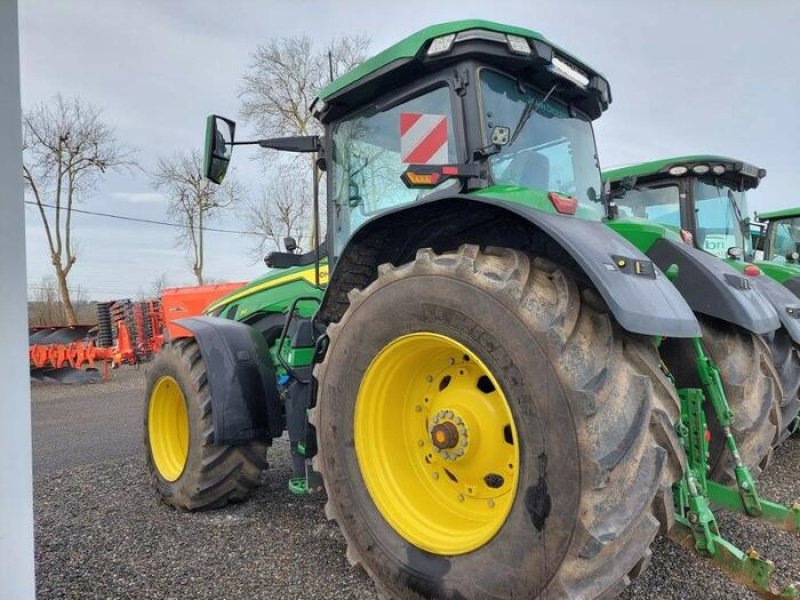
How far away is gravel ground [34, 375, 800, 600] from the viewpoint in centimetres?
254

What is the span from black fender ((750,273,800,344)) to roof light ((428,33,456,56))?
226 cm

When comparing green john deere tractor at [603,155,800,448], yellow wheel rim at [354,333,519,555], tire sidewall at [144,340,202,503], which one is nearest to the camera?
yellow wheel rim at [354,333,519,555]

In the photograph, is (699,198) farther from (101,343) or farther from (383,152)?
(101,343)

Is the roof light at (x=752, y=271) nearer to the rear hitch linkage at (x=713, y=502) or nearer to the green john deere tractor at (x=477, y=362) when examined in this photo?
the green john deere tractor at (x=477, y=362)

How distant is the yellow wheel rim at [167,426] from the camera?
396cm

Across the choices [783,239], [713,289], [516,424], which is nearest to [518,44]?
[713,289]

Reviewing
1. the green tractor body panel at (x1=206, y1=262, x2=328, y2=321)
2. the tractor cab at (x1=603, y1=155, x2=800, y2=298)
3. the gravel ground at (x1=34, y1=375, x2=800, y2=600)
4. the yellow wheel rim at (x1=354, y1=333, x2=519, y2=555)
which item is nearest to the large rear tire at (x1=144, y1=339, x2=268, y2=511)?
the gravel ground at (x1=34, y1=375, x2=800, y2=600)

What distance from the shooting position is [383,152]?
3.08 m

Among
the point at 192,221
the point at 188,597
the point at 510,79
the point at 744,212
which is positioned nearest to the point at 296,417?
the point at 188,597

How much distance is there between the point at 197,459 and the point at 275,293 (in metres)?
1.20

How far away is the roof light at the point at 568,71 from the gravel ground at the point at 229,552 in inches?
89.1

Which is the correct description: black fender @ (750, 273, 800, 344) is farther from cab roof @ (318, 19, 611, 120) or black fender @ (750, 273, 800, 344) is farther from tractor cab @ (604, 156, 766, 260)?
tractor cab @ (604, 156, 766, 260)

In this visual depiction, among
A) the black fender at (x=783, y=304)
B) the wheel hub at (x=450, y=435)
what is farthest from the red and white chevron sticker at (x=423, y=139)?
the black fender at (x=783, y=304)

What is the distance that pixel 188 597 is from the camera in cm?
251
